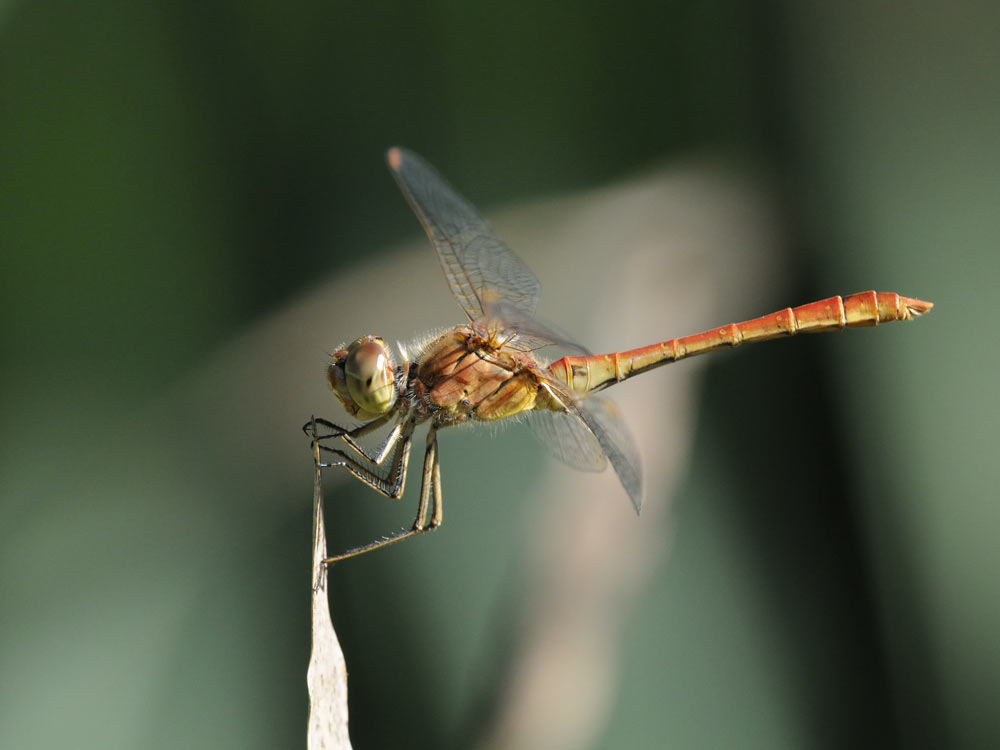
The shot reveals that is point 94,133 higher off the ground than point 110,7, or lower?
lower

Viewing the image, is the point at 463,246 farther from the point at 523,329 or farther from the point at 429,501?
the point at 429,501

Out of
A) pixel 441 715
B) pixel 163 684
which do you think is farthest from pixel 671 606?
pixel 163 684

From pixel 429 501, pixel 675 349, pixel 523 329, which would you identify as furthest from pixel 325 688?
pixel 675 349

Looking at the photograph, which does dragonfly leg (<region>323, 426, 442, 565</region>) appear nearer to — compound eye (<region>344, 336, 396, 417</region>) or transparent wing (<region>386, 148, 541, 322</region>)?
compound eye (<region>344, 336, 396, 417</region>)

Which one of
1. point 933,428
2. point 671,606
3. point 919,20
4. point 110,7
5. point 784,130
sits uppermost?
point 110,7

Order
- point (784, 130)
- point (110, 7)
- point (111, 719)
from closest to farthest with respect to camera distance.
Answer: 1. point (111, 719)
2. point (110, 7)
3. point (784, 130)

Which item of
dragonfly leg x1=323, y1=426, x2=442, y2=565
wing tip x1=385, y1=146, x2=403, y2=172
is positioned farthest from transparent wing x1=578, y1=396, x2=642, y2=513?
wing tip x1=385, y1=146, x2=403, y2=172

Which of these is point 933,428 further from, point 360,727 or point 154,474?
point 154,474

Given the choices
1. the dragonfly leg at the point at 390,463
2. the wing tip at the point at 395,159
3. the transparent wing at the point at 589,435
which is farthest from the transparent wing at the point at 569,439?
the wing tip at the point at 395,159
